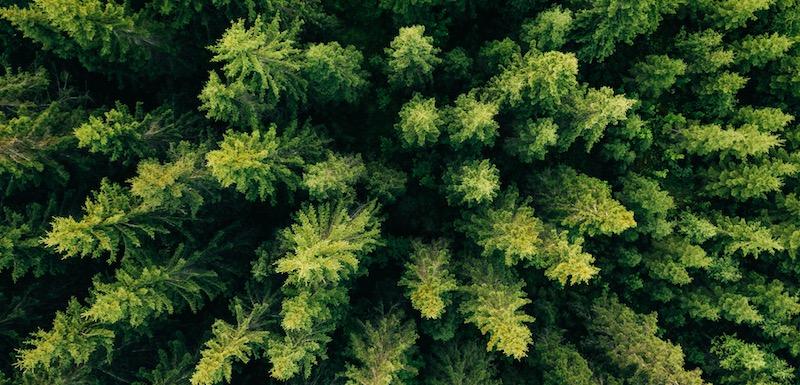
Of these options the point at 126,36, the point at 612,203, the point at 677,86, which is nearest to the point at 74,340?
the point at 126,36

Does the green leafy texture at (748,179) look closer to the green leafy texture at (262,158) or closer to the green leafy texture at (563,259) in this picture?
the green leafy texture at (563,259)

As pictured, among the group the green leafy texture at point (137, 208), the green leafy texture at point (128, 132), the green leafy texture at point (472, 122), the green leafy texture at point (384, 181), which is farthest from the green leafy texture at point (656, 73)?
the green leafy texture at point (128, 132)

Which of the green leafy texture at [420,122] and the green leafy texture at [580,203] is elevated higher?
the green leafy texture at [420,122]

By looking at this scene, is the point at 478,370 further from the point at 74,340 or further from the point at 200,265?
the point at 74,340

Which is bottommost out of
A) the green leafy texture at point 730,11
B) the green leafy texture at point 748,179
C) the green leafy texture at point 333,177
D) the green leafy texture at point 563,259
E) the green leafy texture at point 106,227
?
the green leafy texture at point 106,227

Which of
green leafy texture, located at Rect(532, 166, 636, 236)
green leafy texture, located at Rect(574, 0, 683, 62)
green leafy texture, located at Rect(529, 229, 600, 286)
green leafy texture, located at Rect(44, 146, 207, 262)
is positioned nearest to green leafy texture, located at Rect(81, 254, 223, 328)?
green leafy texture, located at Rect(44, 146, 207, 262)

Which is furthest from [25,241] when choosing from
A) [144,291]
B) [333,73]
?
[333,73]
